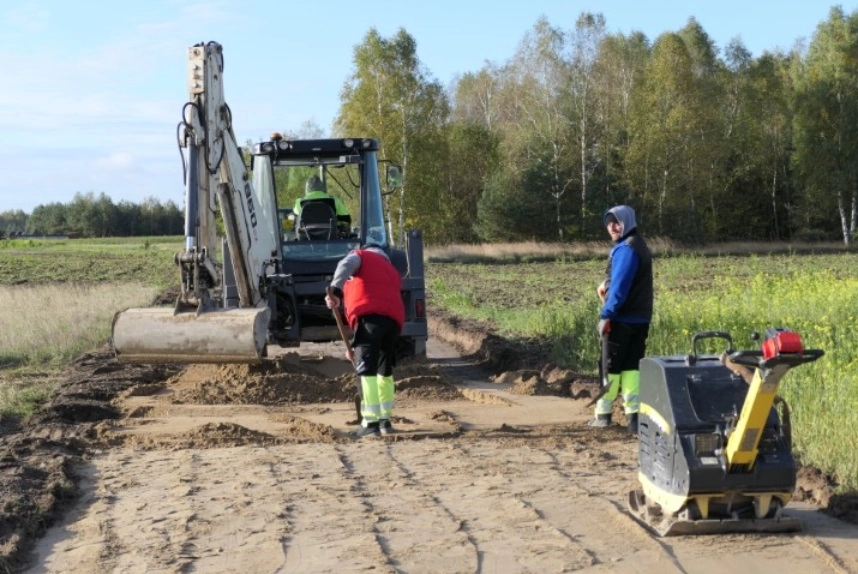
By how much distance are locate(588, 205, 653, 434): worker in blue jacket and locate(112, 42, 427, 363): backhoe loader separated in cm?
347

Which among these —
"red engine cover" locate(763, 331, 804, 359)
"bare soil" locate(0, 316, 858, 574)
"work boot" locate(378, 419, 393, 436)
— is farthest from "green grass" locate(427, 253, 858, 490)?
"work boot" locate(378, 419, 393, 436)

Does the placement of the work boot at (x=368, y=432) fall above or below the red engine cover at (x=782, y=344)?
below

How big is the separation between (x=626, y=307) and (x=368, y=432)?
246 centimetres

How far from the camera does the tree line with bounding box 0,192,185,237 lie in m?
104

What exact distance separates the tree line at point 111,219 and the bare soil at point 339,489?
9248 cm

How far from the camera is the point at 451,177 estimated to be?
63750mm

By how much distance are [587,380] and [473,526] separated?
22.3 ft

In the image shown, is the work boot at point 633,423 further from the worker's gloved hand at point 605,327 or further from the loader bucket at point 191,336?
the loader bucket at point 191,336

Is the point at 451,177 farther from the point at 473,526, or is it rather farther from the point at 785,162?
the point at 473,526

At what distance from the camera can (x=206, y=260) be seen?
11852 millimetres

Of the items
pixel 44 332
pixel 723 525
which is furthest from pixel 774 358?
pixel 44 332

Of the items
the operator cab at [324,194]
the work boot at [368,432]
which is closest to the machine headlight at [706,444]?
the work boot at [368,432]

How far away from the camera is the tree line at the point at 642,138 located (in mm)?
53656

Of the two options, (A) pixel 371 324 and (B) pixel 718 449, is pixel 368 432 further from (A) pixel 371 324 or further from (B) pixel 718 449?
(B) pixel 718 449
